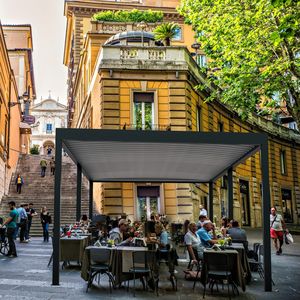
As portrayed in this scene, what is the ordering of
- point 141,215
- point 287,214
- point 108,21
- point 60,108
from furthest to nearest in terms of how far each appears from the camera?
1. point 60,108
2. point 287,214
3. point 108,21
4. point 141,215

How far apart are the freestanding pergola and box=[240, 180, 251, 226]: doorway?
13642 mm

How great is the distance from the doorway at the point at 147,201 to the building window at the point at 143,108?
3182 mm

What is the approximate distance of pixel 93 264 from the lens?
966 centimetres

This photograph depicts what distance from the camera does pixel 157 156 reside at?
44.3 ft

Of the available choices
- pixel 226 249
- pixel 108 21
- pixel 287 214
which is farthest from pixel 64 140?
pixel 287 214

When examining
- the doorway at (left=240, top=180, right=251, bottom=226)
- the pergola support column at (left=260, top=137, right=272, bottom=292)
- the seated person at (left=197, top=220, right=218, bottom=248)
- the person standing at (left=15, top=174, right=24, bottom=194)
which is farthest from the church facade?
the pergola support column at (left=260, top=137, right=272, bottom=292)

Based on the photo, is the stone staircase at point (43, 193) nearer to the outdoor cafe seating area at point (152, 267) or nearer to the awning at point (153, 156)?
the awning at point (153, 156)

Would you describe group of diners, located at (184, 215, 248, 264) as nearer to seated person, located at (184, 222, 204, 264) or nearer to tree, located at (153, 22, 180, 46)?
seated person, located at (184, 222, 204, 264)

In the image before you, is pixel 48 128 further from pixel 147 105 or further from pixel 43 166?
pixel 147 105

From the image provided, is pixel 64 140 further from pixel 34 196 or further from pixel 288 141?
pixel 288 141

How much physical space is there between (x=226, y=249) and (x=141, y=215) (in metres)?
12.5

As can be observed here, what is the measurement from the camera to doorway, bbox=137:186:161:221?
22.2m

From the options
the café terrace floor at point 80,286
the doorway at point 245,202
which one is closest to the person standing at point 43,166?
the doorway at point 245,202

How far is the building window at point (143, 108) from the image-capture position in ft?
75.2
